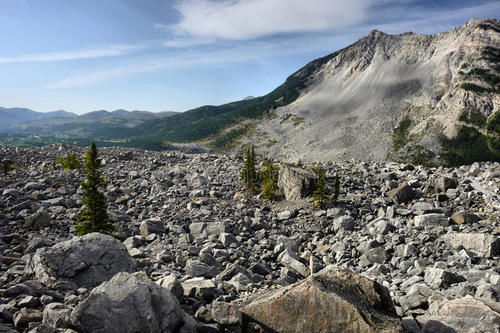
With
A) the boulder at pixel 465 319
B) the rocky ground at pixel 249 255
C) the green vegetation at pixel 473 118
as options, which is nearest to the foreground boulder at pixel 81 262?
the rocky ground at pixel 249 255

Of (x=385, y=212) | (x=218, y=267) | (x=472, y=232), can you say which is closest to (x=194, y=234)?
(x=218, y=267)

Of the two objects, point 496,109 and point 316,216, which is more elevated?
point 496,109

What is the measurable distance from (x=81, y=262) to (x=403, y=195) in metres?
25.1

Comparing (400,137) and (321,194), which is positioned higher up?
(400,137)

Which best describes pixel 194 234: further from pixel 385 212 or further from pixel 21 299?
pixel 385 212

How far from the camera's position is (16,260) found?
41.8ft

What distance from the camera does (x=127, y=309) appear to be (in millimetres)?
6551

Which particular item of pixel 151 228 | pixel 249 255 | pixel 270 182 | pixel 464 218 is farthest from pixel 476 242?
pixel 151 228

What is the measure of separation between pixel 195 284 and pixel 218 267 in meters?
5.13

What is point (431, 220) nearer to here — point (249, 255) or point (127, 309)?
point (249, 255)

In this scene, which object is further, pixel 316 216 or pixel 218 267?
pixel 316 216

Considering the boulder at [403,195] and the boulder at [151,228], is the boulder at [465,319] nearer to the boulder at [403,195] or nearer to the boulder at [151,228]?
the boulder at [403,195]

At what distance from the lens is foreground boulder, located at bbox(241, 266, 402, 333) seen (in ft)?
24.2

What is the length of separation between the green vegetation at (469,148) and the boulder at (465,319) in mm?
199126
